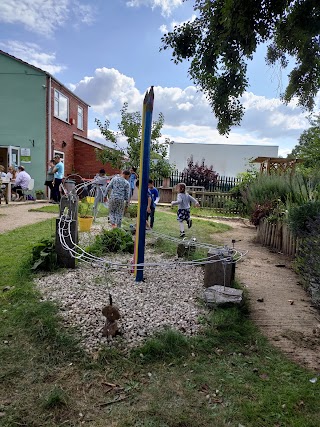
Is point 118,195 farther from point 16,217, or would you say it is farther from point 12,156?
point 12,156

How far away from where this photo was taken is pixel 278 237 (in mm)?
7488

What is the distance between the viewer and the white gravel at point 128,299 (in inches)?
125

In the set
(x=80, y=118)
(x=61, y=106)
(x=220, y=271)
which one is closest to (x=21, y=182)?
(x=61, y=106)

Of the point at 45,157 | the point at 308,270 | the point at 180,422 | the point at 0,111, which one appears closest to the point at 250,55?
the point at 308,270

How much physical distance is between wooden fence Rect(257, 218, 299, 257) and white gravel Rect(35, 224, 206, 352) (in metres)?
2.64

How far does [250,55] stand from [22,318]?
17.5ft

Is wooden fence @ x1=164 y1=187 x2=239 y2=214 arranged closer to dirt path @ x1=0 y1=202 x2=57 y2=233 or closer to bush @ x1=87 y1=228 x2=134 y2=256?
dirt path @ x1=0 y1=202 x2=57 y2=233

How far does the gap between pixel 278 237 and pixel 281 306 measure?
3.70 meters

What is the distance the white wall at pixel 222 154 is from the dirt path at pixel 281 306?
2579cm

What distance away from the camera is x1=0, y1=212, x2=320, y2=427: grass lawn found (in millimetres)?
2109

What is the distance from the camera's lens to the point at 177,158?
32781 millimetres

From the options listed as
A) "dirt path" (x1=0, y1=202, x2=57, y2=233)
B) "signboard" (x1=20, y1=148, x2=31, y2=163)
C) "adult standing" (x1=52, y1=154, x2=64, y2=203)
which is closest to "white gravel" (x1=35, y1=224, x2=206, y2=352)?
"dirt path" (x1=0, y1=202, x2=57, y2=233)

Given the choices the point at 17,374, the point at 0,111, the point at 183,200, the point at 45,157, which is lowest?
the point at 17,374

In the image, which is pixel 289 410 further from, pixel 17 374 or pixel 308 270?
pixel 17 374
